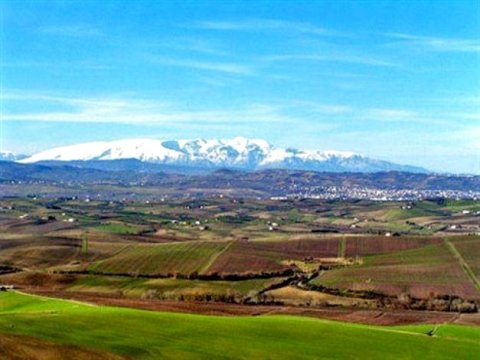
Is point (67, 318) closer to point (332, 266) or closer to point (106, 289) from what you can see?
point (106, 289)

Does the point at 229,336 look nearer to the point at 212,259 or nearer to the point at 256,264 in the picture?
the point at 256,264

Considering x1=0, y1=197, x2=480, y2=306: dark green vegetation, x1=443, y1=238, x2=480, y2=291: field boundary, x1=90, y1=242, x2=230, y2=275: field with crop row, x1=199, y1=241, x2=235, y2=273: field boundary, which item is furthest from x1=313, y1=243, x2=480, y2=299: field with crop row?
x1=90, y1=242, x2=230, y2=275: field with crop row

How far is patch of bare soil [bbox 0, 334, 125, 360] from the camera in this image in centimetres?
4300

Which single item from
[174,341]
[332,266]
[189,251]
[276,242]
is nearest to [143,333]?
[174,341]

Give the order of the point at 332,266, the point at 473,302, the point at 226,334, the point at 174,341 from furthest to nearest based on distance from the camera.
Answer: the point at 332,266 < the point at 473,302 < the point at 226,334 < the point at 174,341

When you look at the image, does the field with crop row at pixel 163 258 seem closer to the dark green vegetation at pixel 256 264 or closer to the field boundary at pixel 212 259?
the field boundary at pixel 212 259

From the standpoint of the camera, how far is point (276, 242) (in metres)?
172

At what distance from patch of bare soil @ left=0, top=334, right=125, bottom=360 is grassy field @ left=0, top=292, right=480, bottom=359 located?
82 centimetres

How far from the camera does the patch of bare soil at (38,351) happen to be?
43.0 m

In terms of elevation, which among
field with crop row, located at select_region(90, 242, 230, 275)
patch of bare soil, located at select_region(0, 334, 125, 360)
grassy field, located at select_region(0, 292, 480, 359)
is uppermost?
patch of bare soil, located at select_region(0, 334, 125, 360)

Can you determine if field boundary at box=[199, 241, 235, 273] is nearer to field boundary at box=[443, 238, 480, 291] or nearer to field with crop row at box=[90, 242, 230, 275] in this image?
field with crop row at box=[90, 242, 230, 275]

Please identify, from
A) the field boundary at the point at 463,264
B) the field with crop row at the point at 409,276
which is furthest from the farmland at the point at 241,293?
the field boundary at the point at 463,264

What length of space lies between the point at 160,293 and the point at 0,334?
62498mm

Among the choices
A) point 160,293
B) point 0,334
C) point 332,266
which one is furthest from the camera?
point 332,266
